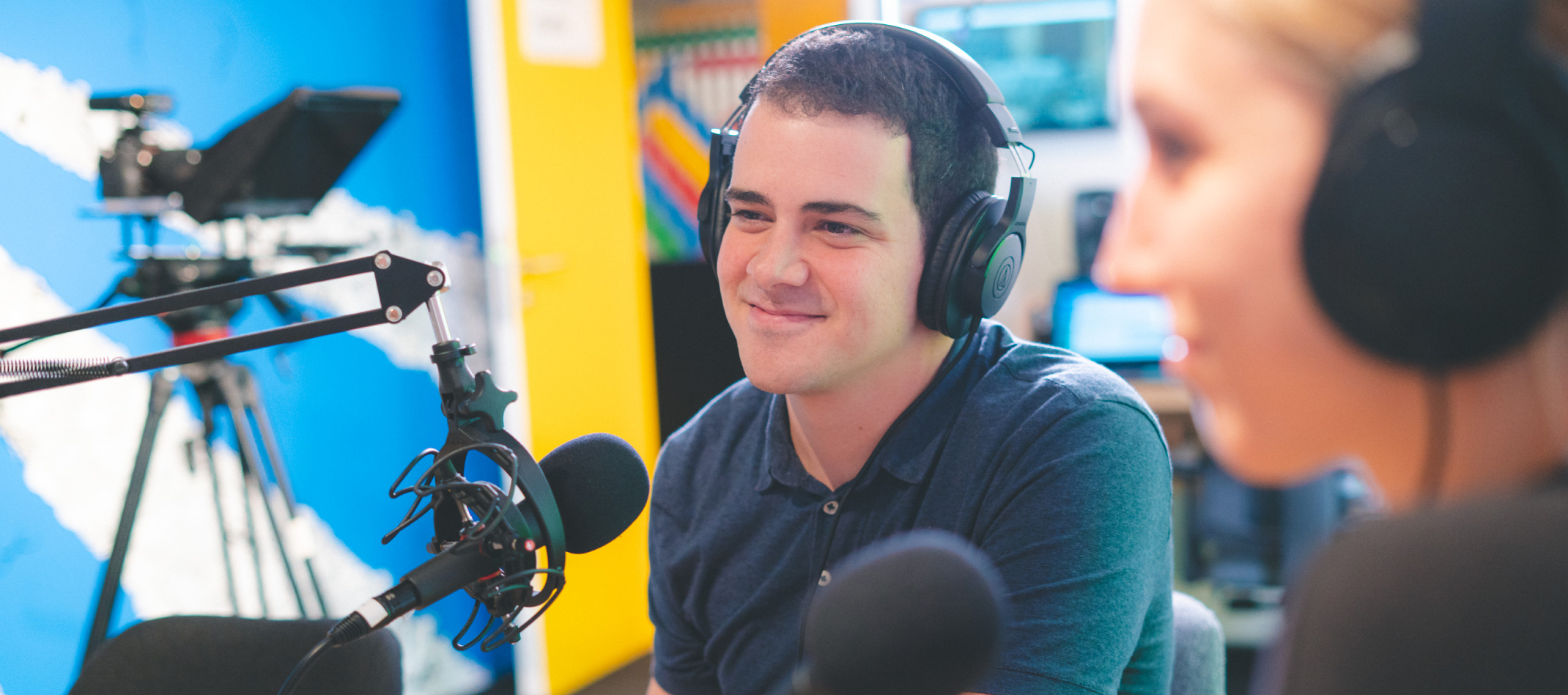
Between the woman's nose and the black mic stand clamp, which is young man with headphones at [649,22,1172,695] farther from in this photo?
the woman's nose

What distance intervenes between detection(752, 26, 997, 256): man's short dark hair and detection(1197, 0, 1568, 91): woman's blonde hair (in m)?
0.70

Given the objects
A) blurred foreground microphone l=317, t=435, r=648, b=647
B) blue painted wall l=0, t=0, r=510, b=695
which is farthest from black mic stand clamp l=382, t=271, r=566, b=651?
blue painted wall l=0, t=0, r=510, b=695

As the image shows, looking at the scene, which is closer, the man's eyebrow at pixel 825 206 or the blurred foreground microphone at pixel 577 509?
the blurred foreground microphone at pixel 577 509

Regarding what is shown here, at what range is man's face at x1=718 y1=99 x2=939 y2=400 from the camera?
39.2 inches

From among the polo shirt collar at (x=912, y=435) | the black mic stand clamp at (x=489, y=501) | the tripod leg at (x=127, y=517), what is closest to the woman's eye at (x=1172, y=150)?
the black mic stand clamp at (x=489, y=501)

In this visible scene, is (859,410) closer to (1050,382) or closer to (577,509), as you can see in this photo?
(1050,382)

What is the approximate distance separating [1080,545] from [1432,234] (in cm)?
66

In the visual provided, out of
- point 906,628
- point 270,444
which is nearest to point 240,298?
point 906,628

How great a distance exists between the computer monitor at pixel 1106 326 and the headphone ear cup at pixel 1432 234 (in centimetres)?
258

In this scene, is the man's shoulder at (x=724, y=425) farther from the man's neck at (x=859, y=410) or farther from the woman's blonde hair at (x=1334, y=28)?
the woman's blonde hair at (x=1334, y=28)

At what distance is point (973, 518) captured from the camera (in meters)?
1.02

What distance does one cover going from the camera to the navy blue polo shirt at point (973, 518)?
913 millimetres

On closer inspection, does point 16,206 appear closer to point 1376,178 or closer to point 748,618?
point 748,618

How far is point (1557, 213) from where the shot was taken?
0.29 meters
